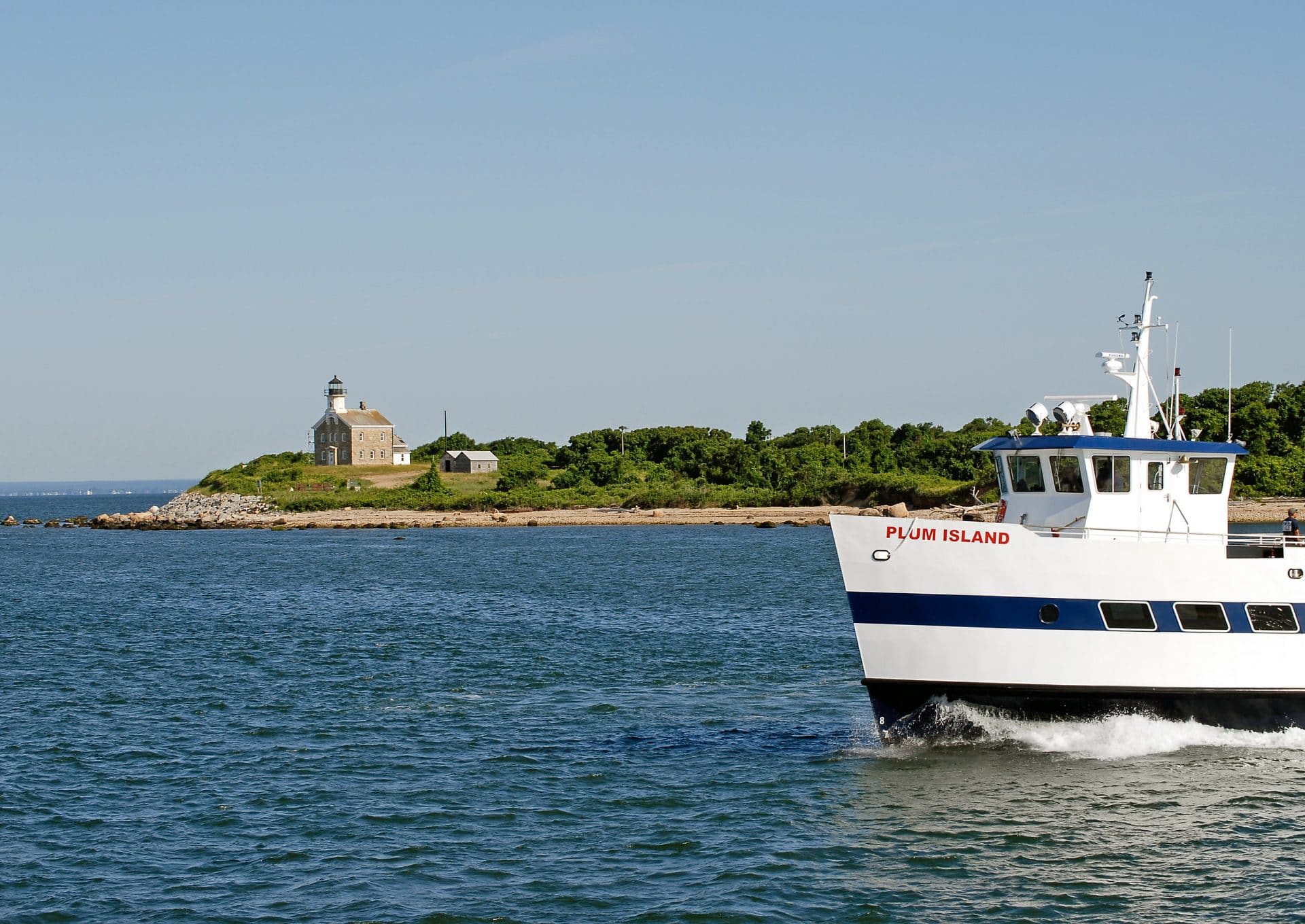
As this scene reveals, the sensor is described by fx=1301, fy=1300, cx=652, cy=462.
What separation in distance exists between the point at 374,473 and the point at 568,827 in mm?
124464

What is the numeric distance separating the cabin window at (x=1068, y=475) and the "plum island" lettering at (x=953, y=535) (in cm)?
234

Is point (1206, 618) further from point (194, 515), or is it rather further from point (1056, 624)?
point (194, 515)

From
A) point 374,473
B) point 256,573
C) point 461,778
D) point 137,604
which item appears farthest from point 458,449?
point 461,778

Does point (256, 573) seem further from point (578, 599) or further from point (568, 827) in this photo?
point (568, 827)

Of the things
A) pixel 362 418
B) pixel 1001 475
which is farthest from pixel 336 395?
pixel 1001 475

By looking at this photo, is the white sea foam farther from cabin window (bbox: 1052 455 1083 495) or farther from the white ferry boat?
cabin window (bbox: 1052 455 1083 495)

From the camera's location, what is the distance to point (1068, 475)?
23.8 metres

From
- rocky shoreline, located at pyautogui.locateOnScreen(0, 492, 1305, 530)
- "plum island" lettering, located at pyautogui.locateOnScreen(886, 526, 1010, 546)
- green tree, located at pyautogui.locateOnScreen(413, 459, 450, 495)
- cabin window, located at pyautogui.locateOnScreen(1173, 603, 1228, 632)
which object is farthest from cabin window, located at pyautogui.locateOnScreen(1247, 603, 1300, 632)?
green tree, located at pyautogui.locateOnScreen(413, 459, 450, 495)

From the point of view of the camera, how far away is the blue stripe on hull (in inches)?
867

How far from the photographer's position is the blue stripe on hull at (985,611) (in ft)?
72.3

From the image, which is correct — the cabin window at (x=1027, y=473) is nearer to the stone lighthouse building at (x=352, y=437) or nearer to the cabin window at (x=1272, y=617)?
the cabin window at (x=1272, y=617)

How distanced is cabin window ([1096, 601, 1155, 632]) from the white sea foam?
161cm

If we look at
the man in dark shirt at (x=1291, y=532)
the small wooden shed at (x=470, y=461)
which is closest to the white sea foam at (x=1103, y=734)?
the man in dark shirt at (x=1291, y=532)

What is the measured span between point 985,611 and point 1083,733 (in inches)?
116
